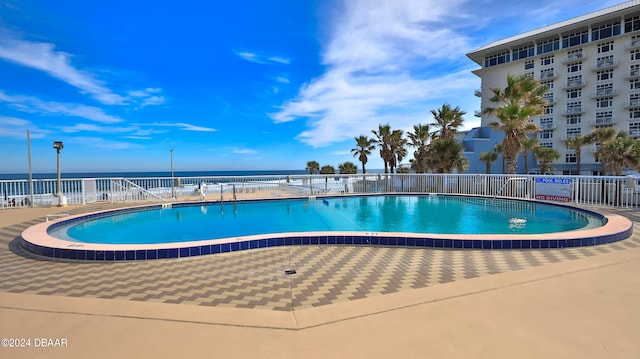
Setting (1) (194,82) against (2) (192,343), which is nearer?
(2) (192,343)

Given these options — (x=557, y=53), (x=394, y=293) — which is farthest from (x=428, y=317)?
(x=557, y=53)

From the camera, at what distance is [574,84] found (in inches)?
1296

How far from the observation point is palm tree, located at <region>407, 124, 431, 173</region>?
20.8 meters

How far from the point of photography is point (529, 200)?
32.6ft

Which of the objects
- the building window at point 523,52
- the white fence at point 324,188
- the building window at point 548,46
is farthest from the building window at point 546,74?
the white fence at point 324,188

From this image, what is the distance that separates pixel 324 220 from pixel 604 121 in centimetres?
3784

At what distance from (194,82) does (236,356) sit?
21830 millimetres

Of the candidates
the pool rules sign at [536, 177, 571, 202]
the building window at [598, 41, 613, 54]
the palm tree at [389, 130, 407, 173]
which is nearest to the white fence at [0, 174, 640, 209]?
the pool rules sign at [536, 177, 571, 202]

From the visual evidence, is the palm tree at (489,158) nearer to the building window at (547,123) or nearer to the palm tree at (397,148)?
the palm tree at (397,148)

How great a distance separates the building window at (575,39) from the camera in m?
32.2

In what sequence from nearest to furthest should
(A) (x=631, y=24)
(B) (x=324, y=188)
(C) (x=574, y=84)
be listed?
(B) (x=324, y=188) < (A) (x=631, y=24) < (C) (x=574, y=84)

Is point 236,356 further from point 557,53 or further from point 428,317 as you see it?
point 557,53

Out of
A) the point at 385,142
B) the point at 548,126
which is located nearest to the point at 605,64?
the point at 548,126

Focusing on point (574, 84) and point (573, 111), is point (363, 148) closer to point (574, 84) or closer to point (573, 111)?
point (573, 111)
